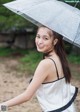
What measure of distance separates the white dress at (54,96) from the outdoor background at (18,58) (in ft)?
9.10

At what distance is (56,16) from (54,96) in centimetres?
59

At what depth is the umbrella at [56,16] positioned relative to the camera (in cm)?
268

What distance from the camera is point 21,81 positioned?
7098 mm

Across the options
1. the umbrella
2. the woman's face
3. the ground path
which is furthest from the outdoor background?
the woman's face

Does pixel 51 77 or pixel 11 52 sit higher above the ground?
pixel 51 77

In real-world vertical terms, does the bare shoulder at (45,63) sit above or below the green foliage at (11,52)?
above

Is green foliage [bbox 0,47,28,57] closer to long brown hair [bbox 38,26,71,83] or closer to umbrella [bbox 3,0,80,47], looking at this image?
umbrella [bbox 3,0,80,47]

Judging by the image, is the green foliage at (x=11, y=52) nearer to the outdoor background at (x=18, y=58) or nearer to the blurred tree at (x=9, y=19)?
the outdoor background at (x=18, y=58)

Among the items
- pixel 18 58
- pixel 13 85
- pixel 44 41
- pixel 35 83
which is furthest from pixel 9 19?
pixel 35 83

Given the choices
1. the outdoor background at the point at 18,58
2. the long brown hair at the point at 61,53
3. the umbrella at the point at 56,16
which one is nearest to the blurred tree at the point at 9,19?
the outdoor background at the point at 18,58

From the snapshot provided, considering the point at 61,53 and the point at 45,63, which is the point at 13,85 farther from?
the point at 45,63

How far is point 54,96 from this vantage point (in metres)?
2.59

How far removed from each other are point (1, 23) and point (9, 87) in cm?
228

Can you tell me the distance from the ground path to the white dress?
2.77 m
